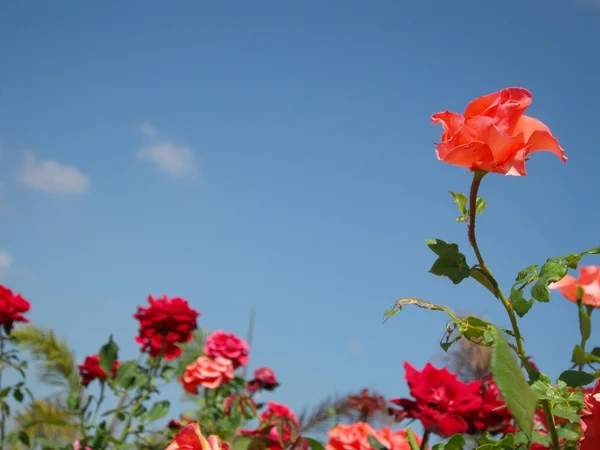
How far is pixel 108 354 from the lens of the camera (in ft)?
9.41

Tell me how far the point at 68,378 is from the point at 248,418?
2.65 m

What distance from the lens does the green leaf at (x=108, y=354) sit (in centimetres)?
286

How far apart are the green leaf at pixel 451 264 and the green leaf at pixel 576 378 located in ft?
0.54

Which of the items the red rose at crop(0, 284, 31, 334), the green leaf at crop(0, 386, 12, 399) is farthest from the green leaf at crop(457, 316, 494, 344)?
the red rose at crop(0, 284, 31, 334)

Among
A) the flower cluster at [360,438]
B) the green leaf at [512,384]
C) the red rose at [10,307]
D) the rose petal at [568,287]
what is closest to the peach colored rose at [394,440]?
the flower cluster at [360,438]

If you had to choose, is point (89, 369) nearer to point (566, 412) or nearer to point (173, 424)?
point (173, 424)

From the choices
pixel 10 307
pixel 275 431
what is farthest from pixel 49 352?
pixel 275 431

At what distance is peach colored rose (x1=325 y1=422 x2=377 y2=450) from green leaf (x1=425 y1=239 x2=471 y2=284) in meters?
0.93

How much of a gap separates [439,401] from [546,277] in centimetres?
88

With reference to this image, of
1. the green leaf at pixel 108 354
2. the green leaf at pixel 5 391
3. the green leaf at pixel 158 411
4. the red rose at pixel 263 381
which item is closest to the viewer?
the green leaf at pixel 108 354

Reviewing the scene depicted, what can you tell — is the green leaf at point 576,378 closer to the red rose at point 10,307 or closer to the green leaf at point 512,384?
the green leaf at point 512,384

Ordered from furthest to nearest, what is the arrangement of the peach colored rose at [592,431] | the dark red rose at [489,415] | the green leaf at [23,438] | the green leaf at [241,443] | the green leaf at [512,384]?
the green leaf at [23,438] → the dark red rose at [489,415] → the green leaf at [241,443] → the peach colored rose at [592,431] → the green leaf at [512,384]

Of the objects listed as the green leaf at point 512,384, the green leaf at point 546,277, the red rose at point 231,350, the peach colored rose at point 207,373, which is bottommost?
the green leaf at point 512,384

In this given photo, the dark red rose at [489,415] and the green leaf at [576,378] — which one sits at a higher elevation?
the dark red rose at [489,415]
